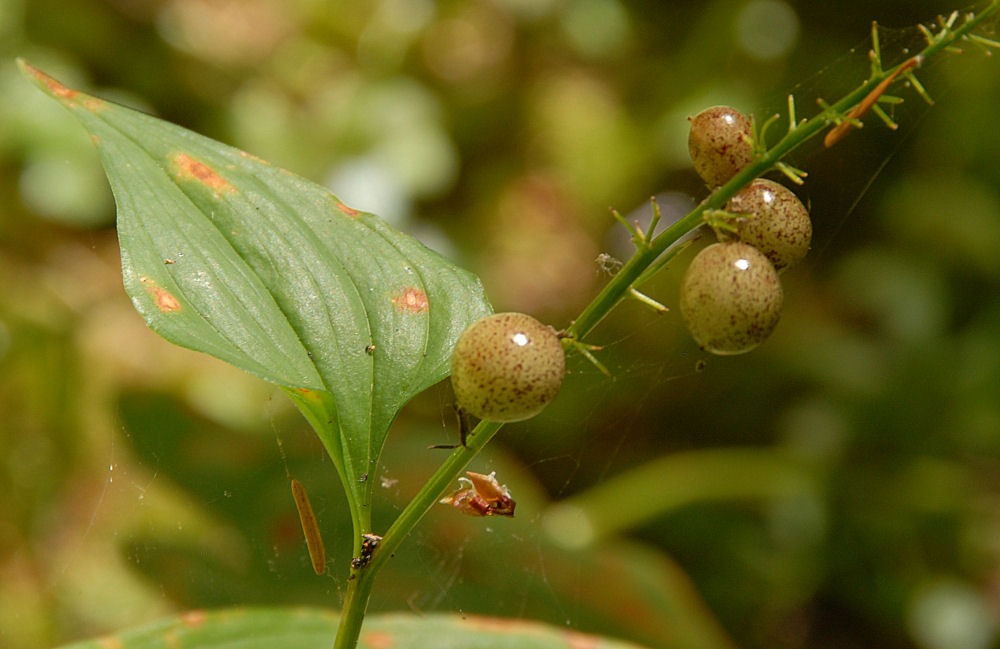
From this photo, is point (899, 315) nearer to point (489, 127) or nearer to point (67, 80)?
point (489, 127)

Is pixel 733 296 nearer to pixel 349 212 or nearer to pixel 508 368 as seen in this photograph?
pixel 508 368

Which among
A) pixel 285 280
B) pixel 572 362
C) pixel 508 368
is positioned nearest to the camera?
pixel 508 368

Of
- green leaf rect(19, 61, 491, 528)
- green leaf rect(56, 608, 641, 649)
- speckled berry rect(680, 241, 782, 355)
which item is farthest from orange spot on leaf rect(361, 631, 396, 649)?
speckled berry rect(680, 241, 782, 355)

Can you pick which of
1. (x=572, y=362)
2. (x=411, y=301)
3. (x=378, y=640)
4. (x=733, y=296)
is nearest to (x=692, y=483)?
(x=572, y=362)

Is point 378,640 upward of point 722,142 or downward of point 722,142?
downward

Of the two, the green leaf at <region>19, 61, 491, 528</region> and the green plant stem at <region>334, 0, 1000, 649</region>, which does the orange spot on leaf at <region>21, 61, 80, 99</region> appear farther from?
the green plant stem at <region>334, 0, 1000, 649</region>

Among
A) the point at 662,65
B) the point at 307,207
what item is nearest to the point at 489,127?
the point at 662,65
